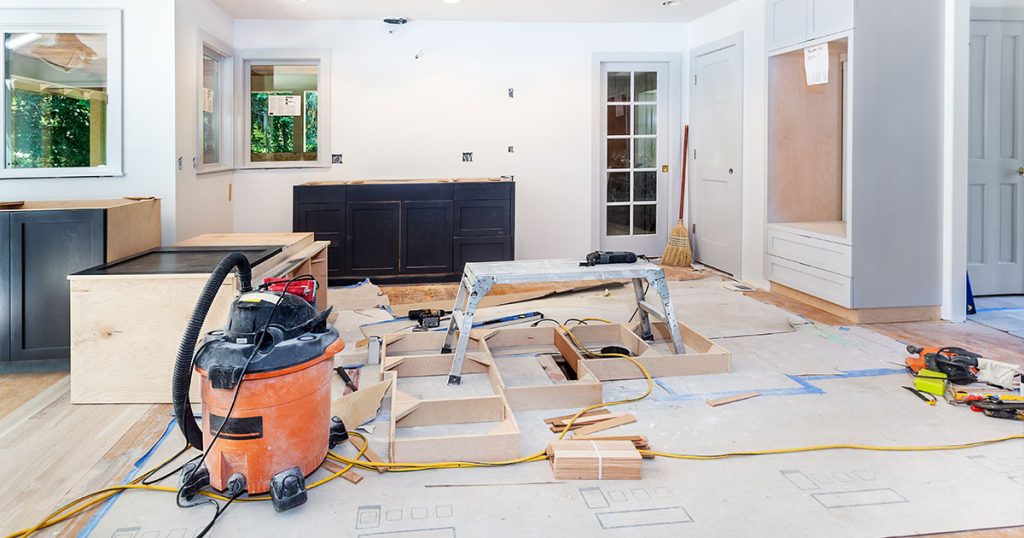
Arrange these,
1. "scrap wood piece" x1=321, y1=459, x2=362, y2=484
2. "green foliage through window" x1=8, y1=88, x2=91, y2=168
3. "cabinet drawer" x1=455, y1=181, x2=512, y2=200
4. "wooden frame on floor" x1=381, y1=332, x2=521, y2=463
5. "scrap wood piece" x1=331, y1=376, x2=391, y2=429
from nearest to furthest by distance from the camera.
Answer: "scrap wood piece" x1=321, y1=459, x2=362, y2=484, "wooden frame on floor" x1=381, y1=332, x2=521, y2=463, "scrap wood piece" x1=331, y1=376, x2=391, y2=429, "green foliage through window" x1=8, y1=88, x2=91, y2=168, "cabinet drawer" x1=455, y1=181, x2=512, y2=200

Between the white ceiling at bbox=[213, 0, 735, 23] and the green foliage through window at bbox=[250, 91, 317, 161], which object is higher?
the white ceiling at bbox=[213, 0, 735, 23]

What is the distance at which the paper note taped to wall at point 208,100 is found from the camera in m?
5.96

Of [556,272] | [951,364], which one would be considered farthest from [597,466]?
[951,364]

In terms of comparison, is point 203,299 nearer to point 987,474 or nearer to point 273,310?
point 273,310

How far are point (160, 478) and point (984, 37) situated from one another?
591 cm

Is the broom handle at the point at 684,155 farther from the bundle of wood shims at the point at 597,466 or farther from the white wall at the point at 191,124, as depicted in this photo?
the bundle of wood shims at the point at 597,466

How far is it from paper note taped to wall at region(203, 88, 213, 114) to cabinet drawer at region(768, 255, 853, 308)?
477 cm

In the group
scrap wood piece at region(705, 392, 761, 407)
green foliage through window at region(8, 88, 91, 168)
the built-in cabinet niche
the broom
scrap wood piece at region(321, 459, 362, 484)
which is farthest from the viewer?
the broom

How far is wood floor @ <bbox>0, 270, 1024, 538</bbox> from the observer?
2.27 m

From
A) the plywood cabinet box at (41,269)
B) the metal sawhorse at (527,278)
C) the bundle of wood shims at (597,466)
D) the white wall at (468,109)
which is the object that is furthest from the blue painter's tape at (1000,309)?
the plywood cabinet box at (41,269)

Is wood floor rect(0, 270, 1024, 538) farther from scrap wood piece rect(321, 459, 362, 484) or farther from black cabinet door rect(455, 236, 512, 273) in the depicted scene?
black cabinet door rect(455, 236, 512, 273)

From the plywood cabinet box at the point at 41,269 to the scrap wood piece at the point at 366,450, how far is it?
189 centimetres

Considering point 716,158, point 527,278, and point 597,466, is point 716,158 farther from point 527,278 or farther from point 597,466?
point 597,466

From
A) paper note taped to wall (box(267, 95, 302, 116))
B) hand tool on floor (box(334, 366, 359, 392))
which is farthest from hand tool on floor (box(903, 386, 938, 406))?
paper note taped to wall (box(267, 95, 302, 116))
